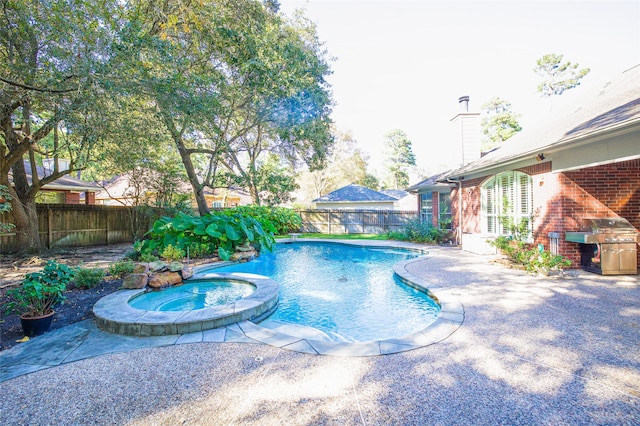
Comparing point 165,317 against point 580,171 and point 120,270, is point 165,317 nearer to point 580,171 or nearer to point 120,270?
point 120,270

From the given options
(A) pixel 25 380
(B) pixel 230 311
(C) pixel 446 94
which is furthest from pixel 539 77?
(A) pixel 25 380

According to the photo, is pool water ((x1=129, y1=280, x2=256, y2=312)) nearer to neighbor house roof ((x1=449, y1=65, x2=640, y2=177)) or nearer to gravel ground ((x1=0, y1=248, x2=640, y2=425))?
gravel ground ((x1=0, y1=248, x2=640, y2=425))

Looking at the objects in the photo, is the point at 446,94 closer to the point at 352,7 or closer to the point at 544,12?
the point at 544,12

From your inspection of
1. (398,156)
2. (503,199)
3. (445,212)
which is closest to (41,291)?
(503,199)

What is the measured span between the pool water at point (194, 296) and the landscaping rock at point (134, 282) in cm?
20

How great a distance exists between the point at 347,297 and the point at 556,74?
1275 inches

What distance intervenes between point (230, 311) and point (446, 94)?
21.7m

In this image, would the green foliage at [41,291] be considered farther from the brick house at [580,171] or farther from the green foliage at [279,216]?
the green foliage at [279,216]

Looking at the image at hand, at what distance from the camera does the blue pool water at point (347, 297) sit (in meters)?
4.66

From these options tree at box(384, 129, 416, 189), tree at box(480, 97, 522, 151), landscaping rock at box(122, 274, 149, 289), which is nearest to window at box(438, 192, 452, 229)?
landscaping rock at box(122, 274, 149, 289)

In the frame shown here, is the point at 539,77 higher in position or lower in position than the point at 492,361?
higher

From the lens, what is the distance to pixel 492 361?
295cm

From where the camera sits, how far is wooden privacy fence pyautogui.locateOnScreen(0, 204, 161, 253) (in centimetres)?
1068

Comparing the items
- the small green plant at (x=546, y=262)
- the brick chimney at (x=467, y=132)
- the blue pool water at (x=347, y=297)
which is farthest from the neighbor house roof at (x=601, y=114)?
the blue pool water at (x=347, y=297)
